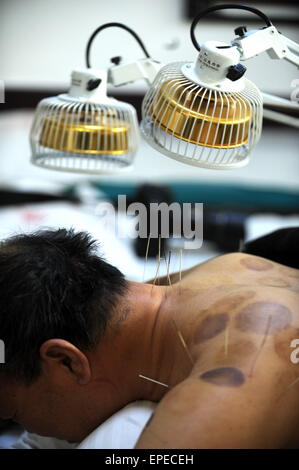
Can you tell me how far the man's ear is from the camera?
107 cm

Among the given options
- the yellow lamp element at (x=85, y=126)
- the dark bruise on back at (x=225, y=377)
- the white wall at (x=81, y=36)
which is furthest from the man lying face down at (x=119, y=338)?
the white wall at (x=81, y=36)

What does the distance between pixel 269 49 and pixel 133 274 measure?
52.7 inches

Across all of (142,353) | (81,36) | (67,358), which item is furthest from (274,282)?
(81,36)

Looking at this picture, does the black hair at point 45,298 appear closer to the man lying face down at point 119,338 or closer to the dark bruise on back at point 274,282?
the man lying face down at point 119,338

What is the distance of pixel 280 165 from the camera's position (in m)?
3.59

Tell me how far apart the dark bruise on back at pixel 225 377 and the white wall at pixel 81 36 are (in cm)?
238

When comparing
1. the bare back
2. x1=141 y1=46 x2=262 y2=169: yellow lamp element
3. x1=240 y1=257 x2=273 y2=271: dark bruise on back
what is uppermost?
x1=141 y1=46 x2=262 y2=169: yellow lamp element

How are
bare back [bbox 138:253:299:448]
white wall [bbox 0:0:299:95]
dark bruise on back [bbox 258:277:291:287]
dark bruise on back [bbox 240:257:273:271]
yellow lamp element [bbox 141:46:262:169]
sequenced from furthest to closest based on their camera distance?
1. white wall [bbox 0:0:299:95]
2. dark bruise on back [bbox 240:257:273:271]
3. dark bruise on back [bbox 258:277:291:287]
4. yellow lamp element [bbox 141:46:262:169]
5. bare back [bbox 138:253:299:448]

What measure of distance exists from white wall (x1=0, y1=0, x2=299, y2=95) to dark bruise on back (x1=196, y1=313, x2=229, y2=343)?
7.35 feet

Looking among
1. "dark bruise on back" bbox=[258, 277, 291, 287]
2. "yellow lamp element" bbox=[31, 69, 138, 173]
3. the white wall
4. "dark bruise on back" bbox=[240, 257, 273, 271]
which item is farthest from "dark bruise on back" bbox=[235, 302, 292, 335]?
the white wall

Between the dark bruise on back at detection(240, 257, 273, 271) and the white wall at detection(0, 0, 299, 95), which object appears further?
the white wall at detection(0, 0, 299, 95)

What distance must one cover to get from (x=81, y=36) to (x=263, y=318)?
2505 millimetres

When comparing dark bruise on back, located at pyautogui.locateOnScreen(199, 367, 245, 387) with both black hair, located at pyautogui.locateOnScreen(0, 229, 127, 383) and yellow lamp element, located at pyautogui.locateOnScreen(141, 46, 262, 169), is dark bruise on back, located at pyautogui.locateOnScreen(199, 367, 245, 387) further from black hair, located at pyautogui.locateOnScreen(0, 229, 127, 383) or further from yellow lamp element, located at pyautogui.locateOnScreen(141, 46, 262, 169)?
yellow lamp element, located at pyautogui.locateOnScreen(141, 46, 262, 169)
